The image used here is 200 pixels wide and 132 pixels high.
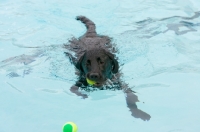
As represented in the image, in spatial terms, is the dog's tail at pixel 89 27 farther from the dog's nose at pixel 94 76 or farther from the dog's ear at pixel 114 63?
the dog's nose at pixel 94 76

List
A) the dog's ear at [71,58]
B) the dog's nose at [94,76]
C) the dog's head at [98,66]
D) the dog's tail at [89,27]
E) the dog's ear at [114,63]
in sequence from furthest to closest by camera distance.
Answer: the dog's tail at [89,27]
the dog's ear at [71,58]
the dog's ear at [114,63]
the dog's head at [98,66]
the dog's nose at [94,76]

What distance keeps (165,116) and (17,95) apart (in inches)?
81.9

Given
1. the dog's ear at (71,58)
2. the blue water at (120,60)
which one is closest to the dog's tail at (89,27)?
the blue water at (120,60)

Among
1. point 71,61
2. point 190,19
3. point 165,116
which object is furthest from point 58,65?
point 190,19

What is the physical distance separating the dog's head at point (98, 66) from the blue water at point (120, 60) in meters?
0.34

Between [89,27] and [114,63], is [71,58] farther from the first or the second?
[89,27]

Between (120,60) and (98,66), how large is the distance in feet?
4.21

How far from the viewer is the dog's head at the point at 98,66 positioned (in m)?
4.36

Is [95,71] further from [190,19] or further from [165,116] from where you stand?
[190,19]

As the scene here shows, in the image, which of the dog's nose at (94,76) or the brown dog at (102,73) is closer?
the dog's nose at (94,76)

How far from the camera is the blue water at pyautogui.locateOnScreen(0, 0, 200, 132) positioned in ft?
13.9

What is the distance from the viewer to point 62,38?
6.69 meters

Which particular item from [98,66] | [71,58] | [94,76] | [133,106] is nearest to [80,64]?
[98,66]

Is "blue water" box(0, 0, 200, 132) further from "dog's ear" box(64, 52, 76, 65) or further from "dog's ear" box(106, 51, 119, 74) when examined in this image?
"dog's ear" box(106, 51, 119, 74)
